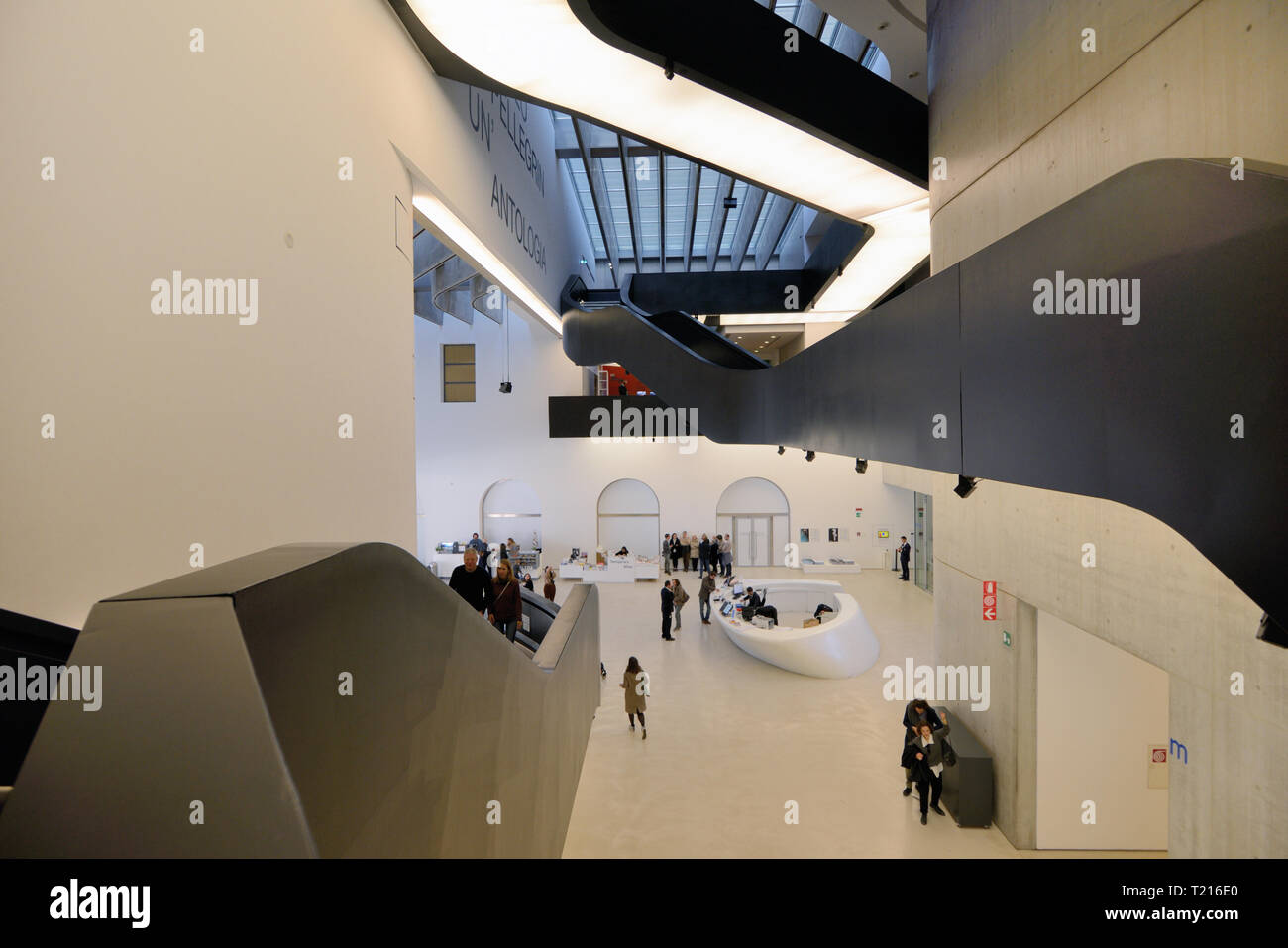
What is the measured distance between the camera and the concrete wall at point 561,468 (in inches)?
752

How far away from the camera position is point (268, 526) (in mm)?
3775

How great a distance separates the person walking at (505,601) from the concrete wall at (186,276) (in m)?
2.13

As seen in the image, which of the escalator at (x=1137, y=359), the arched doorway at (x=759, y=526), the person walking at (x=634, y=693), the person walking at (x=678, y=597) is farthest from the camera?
the arched doorway at (x=759, y=526)

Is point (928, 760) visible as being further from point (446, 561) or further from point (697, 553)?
point (446, 561)


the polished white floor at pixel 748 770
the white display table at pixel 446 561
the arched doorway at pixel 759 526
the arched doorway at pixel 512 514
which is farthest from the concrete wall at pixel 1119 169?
the arched doorway at pixel 512 514

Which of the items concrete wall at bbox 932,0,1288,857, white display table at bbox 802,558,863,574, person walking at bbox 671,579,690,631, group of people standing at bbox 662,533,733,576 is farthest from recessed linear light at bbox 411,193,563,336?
white display table at bbox 802,558,863,574

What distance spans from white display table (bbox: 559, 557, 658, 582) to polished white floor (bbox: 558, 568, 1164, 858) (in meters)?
5.74

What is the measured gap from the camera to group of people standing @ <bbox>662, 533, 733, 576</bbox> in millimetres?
17984

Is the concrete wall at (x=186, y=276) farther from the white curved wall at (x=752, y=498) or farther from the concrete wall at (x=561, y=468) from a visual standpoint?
the white curved wall at (x=752, y=498)

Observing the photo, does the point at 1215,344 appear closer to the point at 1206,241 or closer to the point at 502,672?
the point at 1206,241

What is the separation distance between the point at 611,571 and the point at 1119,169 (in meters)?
14.9

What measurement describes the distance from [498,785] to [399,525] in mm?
3385

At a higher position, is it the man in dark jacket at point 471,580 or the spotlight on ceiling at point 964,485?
the spotlight on ceiling at point 964,485
